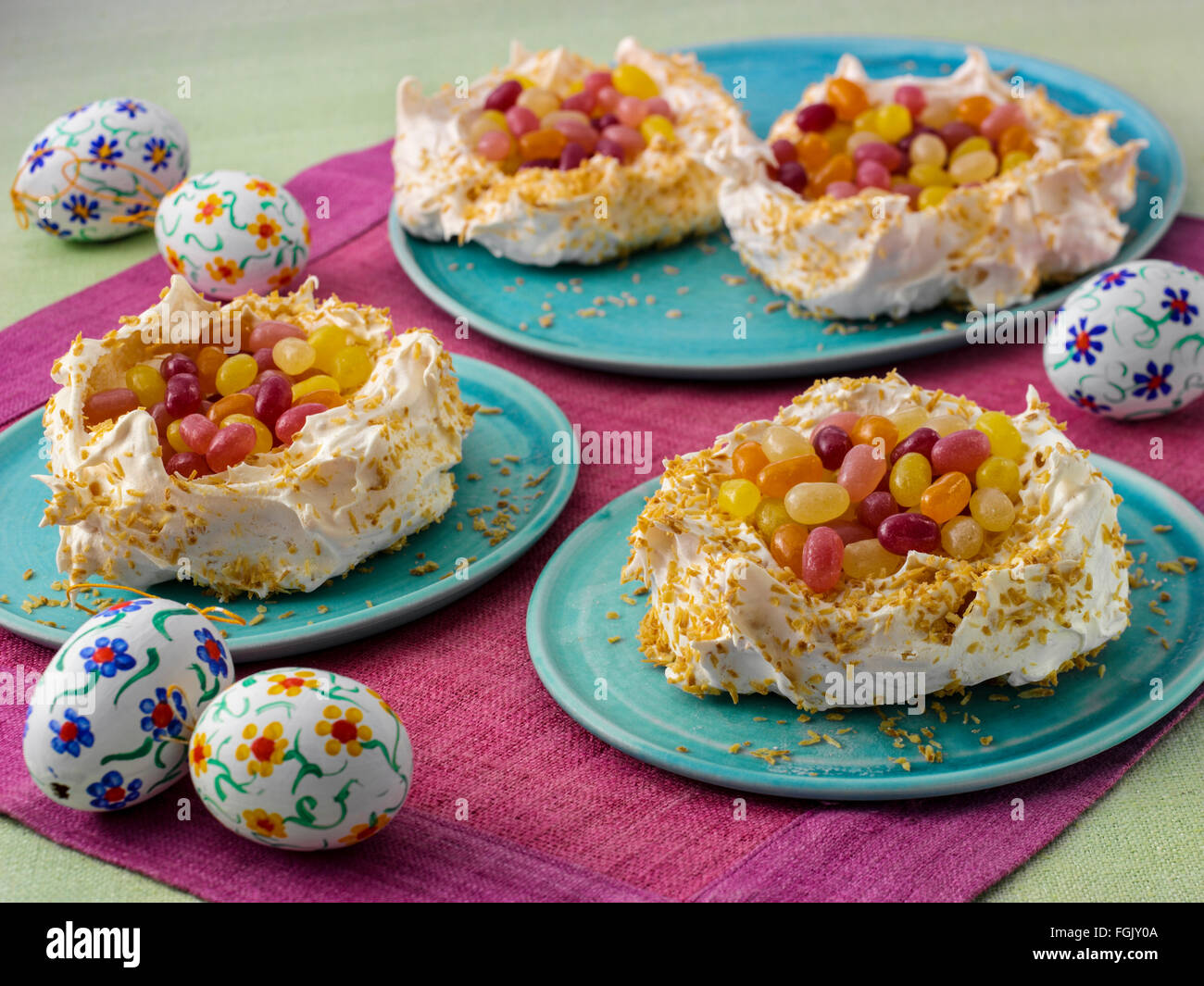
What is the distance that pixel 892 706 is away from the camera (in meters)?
2.33

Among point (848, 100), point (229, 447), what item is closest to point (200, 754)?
point (229, 447)

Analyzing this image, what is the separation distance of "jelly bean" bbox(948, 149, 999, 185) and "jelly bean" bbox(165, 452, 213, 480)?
6.82ft

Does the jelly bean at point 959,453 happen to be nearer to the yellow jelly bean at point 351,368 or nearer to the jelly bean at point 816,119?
the yellow jelly bean at point 351,368

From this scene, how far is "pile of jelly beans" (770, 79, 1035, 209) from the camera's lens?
12.0 ft

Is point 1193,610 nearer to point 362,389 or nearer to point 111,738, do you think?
point 362,389

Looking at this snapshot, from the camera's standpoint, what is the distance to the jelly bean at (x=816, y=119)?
3.84m

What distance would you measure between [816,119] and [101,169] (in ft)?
6.49

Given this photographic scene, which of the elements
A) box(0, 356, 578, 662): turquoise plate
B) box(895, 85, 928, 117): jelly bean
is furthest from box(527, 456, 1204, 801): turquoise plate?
box(895, 85, 928, 117): jelly bean

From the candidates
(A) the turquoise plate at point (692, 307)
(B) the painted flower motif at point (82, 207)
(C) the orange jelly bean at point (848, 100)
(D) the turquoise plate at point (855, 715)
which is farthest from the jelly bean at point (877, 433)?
(B) the painted flower motif at point (82, 207)

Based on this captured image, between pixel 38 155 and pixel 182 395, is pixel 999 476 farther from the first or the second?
pixel 38 155

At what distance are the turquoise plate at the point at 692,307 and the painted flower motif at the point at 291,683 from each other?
1.60m

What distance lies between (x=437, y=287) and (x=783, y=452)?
1.63m

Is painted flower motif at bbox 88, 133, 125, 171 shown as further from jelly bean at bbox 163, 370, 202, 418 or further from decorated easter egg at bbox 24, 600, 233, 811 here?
decorated easter egg at bbox 24, 600, 233, 811
